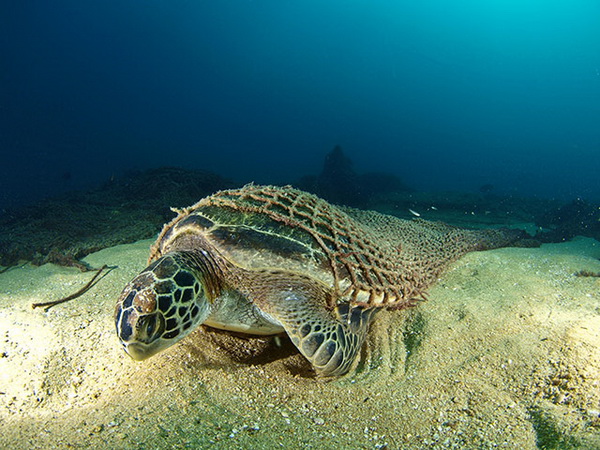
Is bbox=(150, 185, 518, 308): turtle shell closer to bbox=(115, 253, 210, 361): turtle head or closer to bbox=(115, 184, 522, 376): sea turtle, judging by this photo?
bbox=(115, 184, 522, 376): sea turtle

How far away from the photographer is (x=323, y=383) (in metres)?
2.29

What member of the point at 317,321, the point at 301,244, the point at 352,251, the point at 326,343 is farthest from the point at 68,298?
the point at 352,251

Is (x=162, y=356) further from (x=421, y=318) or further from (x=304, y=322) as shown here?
(x=421, y=318)

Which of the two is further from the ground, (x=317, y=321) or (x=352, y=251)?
(x=352, y=251)

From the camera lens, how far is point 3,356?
236 cm

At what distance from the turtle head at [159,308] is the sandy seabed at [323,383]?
32cm

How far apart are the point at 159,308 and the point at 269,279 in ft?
3.20

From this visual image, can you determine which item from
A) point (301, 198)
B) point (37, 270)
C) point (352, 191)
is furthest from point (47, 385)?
point (352, 191)

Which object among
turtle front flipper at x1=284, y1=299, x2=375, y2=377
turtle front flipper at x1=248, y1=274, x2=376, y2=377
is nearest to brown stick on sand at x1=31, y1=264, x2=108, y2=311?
turtle front flipper at x1=248, y1=274, x2=376, y2=377

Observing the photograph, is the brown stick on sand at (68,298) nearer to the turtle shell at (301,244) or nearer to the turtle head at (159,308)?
the turtle shell at (301,244)

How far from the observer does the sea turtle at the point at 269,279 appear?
2.21m

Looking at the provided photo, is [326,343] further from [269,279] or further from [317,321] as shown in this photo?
[269,279]

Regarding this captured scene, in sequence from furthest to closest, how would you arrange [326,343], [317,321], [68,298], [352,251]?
[68,298]
[352,251]
[317,321]
[326,343]

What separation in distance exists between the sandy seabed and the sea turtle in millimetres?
258
